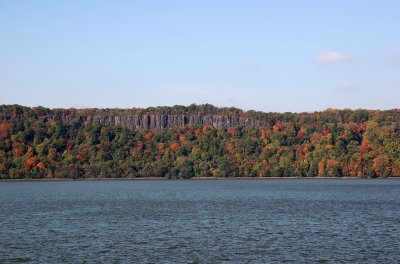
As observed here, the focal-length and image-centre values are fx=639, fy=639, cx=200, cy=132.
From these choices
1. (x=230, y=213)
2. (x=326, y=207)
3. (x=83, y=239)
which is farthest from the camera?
(x=326, y=207)

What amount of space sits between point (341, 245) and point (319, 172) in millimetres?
141351

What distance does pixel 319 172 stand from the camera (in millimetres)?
186500

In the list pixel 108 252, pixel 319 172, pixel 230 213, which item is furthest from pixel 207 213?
pixel 319 172

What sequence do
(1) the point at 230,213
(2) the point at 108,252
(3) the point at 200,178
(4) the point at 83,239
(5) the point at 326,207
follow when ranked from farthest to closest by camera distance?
(3) the point at 200,178 < (5) the point at 326,207 < (1) the point at 230,213 < (4) the point at 83,239 < (2) the point at 108,252

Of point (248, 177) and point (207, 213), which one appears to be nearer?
point (207, 213)

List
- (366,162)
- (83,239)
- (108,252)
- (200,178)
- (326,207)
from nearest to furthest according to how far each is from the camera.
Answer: (108,252) → (83,239) → (326,207) → (366,162) → (200,178)

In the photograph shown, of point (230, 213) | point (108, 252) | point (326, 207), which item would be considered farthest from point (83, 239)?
point (326, 207)

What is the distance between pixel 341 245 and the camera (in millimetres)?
47312

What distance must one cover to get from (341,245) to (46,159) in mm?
154086

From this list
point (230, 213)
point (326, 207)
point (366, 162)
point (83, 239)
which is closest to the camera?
point (83, 239)

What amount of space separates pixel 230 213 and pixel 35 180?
415 ft

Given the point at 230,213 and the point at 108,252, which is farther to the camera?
the point at 230,213

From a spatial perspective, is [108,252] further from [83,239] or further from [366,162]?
[366,162]

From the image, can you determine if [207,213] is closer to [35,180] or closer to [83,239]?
[83,239]
